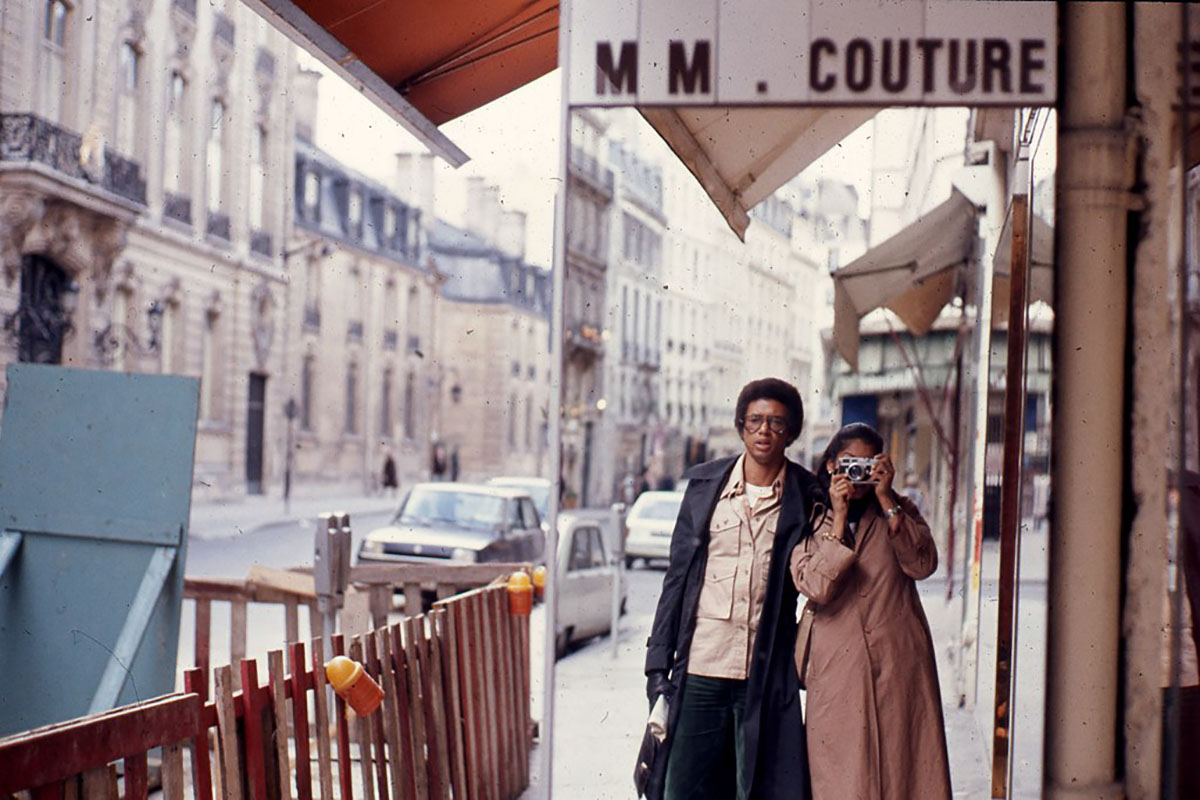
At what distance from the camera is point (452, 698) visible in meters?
6.67

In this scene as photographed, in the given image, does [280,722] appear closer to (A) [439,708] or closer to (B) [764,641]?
(B) [764,641]

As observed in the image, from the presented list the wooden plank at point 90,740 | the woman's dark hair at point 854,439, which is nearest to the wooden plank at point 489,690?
the woman's dark hair at point 854,439

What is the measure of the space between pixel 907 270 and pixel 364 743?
4.95 metres

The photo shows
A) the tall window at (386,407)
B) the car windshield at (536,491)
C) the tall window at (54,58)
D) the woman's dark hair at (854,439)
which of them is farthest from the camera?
the tall window at (386,407)

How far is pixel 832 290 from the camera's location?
907 cm

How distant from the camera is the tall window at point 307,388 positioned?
162 feet

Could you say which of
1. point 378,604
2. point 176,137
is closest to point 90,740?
point 378,604

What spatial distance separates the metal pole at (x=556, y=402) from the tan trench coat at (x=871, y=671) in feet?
2.85

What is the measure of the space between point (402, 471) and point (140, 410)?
52.0m

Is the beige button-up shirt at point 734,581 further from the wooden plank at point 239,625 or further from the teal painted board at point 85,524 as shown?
the wooden plank at point 239,625

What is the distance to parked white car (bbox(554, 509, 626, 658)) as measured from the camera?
13234 mm

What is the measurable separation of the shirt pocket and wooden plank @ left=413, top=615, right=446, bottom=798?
67.6 inches

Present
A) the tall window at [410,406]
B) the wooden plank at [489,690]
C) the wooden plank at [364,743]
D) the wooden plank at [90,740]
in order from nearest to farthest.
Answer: the wooden plank at [90,740] < the wooden plank at [364,743] < the wooden plank at [489,690] < the tall window at [410,406]

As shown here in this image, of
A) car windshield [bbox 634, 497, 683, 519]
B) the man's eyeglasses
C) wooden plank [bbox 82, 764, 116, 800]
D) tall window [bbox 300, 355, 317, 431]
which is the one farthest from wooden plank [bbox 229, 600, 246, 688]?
tall window [bbox 300, 355, 317, 431]
